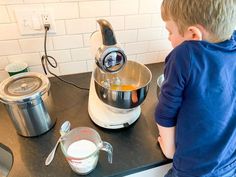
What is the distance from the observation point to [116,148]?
2.34ft

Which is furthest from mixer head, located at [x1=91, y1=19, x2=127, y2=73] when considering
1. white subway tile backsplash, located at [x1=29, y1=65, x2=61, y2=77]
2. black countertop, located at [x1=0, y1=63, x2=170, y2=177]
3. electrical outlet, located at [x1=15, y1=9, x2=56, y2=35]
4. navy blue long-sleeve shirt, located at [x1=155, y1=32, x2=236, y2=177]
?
white subway tile backsplash, located at [x1=29, y1=65, x2=61, y2=77]

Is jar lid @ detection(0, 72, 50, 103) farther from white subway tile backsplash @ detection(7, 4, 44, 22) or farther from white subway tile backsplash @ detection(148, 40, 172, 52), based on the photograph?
white subway tile backsplash @ detection(148, 40, 172, 52)

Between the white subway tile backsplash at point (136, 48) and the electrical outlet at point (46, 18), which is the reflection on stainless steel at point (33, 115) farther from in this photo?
the white subway tile backsplash at point (136, 48)

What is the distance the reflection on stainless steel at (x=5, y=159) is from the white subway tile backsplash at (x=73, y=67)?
421mm

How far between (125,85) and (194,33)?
377mm

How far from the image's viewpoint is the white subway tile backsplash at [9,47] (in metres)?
0.89

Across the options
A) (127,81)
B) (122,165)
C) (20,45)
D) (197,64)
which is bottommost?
(122,165)

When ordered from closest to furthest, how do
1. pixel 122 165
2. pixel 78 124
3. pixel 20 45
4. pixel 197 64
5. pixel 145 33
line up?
pixel 197 64, pixel 122 165, pixel 78 124, pixel 20 45, pixel 145 33

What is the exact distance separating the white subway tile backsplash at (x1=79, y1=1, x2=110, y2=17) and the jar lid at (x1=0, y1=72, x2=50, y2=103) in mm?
337

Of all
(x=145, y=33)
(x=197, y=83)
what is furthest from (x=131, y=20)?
(x=197, y=83)

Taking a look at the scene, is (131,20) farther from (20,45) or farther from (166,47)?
(20,45)

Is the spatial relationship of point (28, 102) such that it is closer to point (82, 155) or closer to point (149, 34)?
point (82, 155)

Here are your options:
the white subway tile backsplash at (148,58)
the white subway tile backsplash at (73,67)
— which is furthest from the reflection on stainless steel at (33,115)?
the white subway tile backsplash at (148,58)

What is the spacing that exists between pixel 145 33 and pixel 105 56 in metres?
0.50
